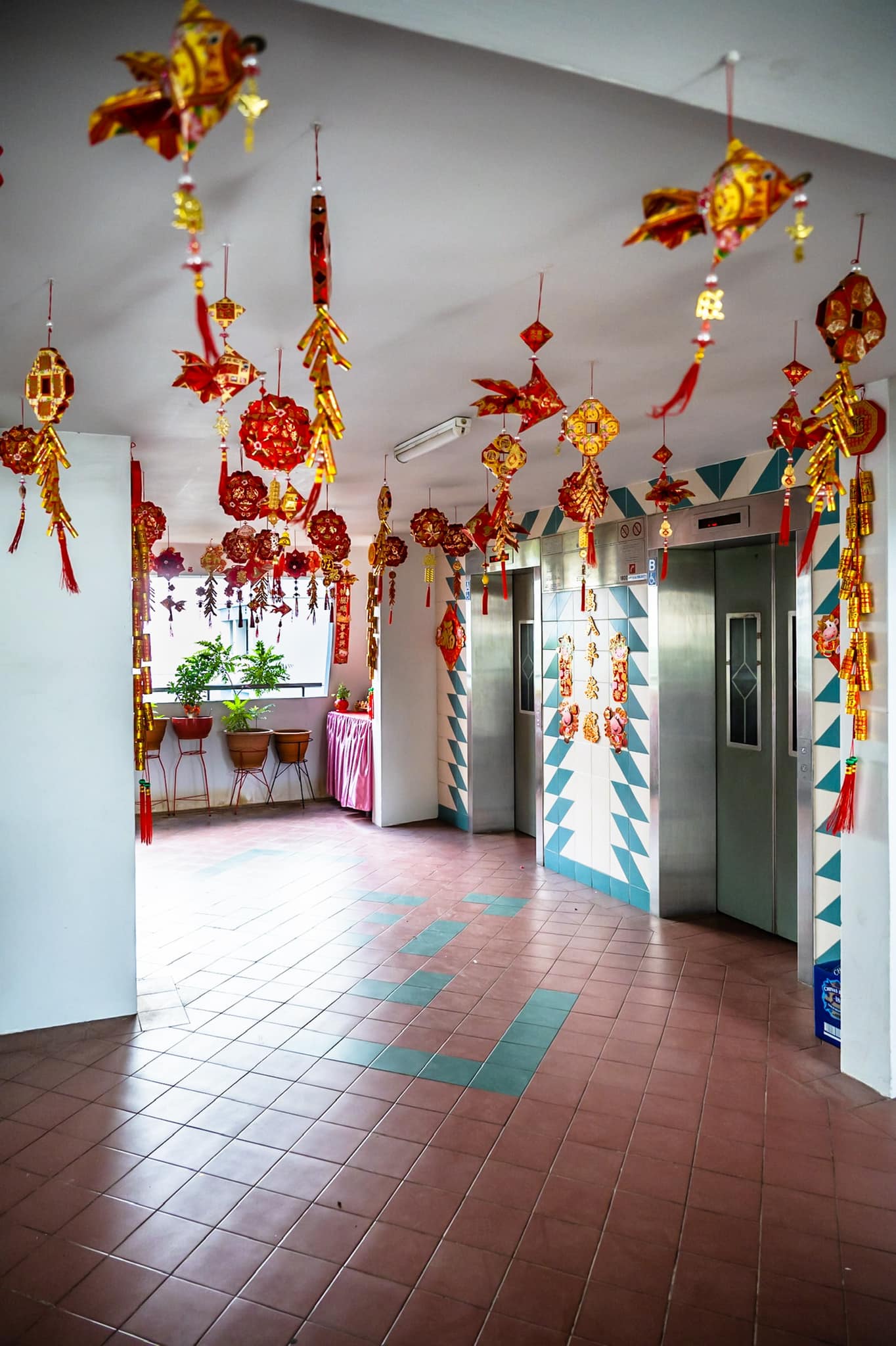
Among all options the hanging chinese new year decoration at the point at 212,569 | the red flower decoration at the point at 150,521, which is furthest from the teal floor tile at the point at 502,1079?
the hanging chinese new year decoration at the point at 212,569

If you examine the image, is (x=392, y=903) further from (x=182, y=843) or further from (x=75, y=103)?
(x=75, y=103)

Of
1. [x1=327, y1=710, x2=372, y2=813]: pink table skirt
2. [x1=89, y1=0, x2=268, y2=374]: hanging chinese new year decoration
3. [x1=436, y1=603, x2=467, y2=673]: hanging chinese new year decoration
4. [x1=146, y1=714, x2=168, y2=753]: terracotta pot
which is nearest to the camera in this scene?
[x1=89, y1=0, x2=268, y2=374]: hanging chinese new year decoration

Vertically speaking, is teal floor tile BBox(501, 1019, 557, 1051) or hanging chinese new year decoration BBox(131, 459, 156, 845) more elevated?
hanging chinese new year decoration BBox(131, 459, 156, 845)

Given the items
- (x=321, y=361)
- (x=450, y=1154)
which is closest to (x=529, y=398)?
(x=321, y=361)

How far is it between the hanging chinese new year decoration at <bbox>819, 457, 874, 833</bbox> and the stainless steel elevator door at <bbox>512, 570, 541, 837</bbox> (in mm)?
4336

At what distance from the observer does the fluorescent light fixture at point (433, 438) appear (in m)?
3.99

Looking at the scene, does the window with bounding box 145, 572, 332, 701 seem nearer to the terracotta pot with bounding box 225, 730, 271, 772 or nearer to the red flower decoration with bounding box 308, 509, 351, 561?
the terracotta pot with bounding box 225, 730, 271, 772

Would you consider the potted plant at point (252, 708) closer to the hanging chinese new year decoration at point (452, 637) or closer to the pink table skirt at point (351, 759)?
the pink table skirt at point (351, 759)

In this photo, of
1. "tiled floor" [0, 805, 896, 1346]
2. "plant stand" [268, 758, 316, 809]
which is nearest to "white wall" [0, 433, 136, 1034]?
"tiled floor" [0, 805, 896, 1346]

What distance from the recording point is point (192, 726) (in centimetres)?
928

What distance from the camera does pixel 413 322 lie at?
2.80 metres

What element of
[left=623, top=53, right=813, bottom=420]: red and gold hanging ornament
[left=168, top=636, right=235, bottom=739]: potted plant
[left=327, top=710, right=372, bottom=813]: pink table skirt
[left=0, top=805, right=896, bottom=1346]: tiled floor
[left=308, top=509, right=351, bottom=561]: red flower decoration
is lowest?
[left=0, top=805, right=896, bottom=1346]: tiled floor

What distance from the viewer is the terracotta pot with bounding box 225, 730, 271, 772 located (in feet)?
30.9

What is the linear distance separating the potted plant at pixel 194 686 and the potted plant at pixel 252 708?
278 millimetres
